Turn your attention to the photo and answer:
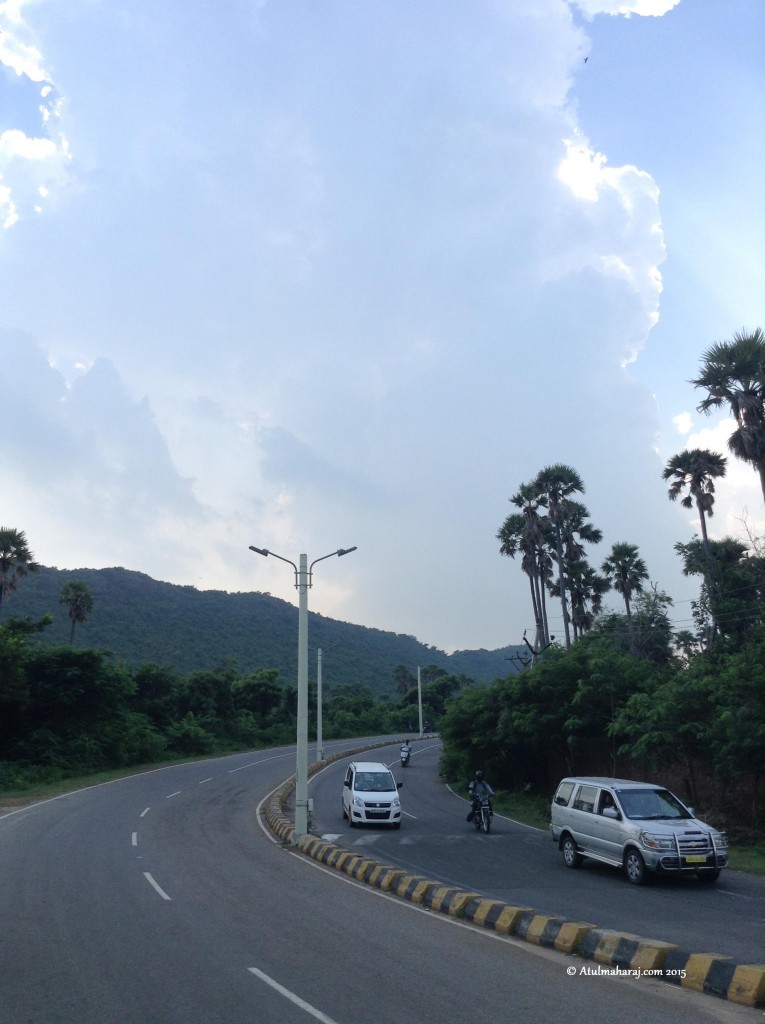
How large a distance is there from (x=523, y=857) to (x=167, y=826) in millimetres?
10980

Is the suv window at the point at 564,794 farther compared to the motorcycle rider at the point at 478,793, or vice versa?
the motorcycle rider at the point at 478,793

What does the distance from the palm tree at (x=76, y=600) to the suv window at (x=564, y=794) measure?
47852mm

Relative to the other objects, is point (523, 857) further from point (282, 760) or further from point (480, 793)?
point (282, 760)

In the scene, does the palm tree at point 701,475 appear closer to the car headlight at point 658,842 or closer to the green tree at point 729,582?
the green tree at point 729,582

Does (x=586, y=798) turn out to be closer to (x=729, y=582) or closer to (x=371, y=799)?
(x=371, y=799)

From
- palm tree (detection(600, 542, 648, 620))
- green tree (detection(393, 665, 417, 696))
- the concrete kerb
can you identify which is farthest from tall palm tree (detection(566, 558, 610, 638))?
green tree (detection(393, 665, 417, 696))

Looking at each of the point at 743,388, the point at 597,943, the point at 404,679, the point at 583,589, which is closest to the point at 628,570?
the point at 583,589

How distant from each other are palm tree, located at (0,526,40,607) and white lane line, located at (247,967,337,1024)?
4451cm

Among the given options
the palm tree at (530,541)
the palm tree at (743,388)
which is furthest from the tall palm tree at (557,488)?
the palm tree at (743,388)

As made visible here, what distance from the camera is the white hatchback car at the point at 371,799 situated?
25.5 meters

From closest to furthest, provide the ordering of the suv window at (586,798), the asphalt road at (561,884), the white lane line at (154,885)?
the asphalt road at (561,884), the white lane line at (154,885), the suv window at (586,798)

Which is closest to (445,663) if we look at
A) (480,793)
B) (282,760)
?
(282,760)

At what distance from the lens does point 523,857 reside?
19797 mm

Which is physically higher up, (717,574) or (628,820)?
(717,574)
